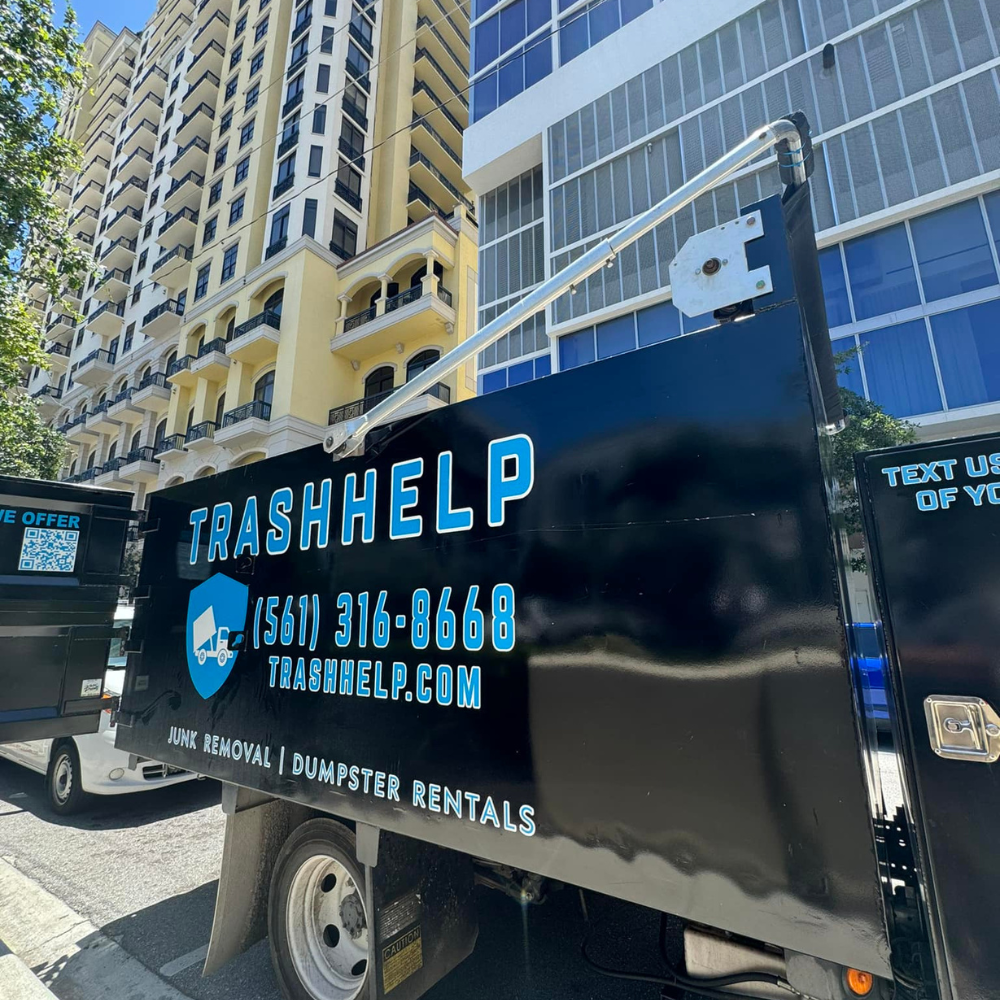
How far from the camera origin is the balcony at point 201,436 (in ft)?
90.4

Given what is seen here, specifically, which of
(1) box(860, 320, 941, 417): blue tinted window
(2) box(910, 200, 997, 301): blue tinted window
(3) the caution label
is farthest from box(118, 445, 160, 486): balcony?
(3) the caution label

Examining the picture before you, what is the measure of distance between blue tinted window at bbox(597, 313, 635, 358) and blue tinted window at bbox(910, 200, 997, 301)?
23.2 feet

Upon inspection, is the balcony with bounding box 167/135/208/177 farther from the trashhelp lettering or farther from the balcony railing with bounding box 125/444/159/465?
the trashhelp lettering

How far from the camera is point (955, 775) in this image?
149 cm

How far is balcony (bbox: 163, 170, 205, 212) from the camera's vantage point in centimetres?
3538

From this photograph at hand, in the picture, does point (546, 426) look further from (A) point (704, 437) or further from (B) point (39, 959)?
(B) point (39, 959)

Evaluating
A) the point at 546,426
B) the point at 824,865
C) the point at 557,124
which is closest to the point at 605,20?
the point at 557,124

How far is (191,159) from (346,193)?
1491 cm

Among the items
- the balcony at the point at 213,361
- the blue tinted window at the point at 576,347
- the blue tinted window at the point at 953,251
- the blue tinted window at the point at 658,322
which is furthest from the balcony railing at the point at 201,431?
the blue tinted window at the point at 953,251

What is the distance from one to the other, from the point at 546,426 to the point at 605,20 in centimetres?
2427

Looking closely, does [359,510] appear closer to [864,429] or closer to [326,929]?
[326,929]

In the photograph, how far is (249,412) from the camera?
26.0m

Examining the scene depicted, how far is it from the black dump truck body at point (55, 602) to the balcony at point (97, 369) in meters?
41.0

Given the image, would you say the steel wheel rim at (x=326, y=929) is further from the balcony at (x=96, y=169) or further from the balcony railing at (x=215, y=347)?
the balcony at (x=96, y=169)
